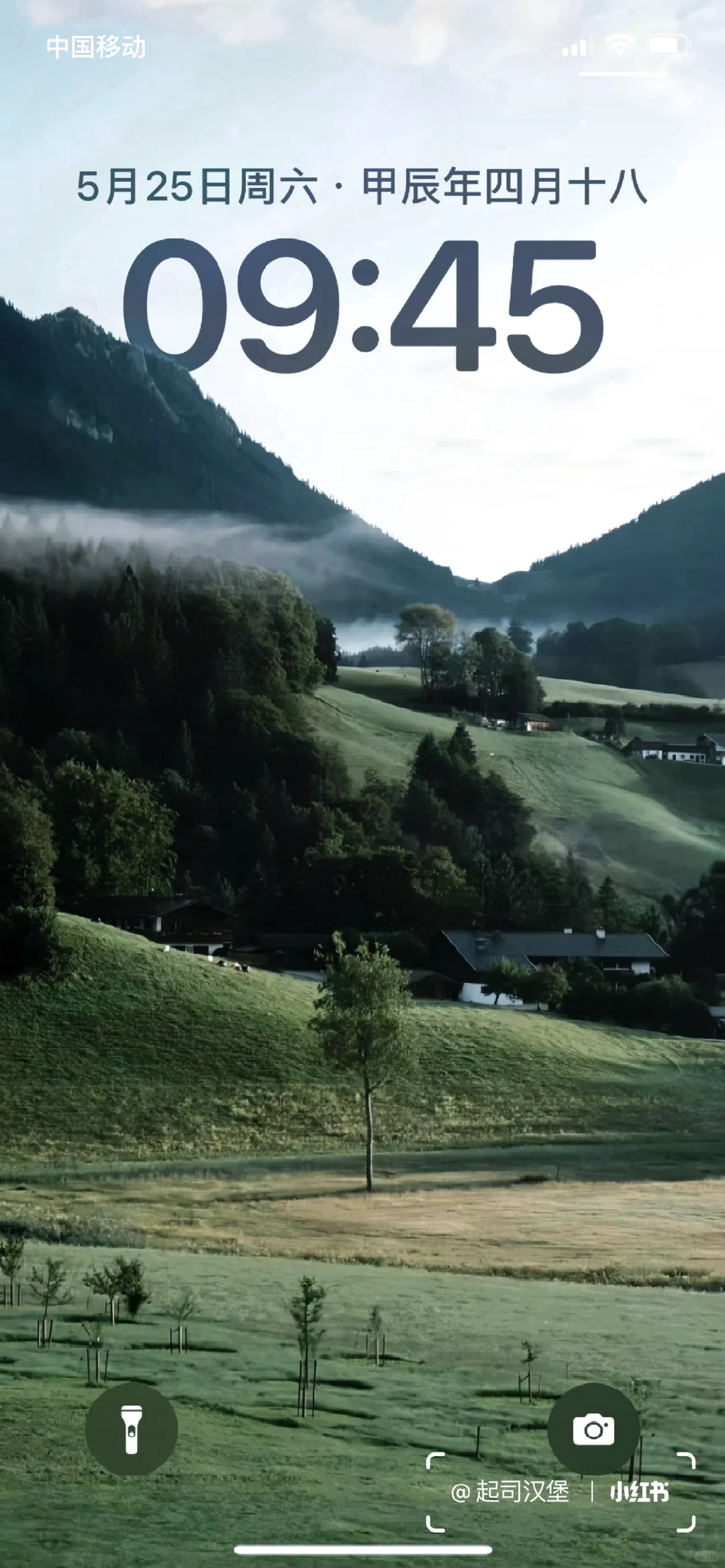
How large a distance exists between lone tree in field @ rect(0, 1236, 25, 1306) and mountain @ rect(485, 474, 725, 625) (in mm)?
7349

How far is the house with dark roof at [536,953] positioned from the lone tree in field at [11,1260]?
41.1 meters

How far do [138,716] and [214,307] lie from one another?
77.6 m

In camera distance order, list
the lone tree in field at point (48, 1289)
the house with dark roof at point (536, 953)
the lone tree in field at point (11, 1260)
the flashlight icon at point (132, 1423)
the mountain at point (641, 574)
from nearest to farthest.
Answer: the flashlight icon at point (132, 1423) → the lone tree in field at point (48, 1289) → the lone tree in field at point (11, 1260) → the mountain at point (641, 574) → the house with dark roof at point (536, 953)

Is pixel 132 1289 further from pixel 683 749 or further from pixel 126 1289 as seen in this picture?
pixel 683 749

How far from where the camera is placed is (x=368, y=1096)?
3269cm

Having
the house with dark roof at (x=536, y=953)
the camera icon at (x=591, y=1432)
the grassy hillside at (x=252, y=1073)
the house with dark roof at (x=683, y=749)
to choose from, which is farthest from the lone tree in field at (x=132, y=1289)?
the house with dark roof at (x=683, y=749)

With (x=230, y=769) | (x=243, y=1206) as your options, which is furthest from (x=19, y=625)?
(x=243, y=1206)

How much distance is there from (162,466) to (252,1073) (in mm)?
18677

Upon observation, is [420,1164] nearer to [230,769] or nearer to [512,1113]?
[512,1113]

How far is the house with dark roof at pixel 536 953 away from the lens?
56.7 m

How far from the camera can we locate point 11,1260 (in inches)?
519

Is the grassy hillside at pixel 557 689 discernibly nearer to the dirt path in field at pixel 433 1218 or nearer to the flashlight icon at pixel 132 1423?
the dirt path in field at pixel 433 1218

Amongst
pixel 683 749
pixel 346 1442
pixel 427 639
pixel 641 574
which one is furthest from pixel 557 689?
pixel 346 1442

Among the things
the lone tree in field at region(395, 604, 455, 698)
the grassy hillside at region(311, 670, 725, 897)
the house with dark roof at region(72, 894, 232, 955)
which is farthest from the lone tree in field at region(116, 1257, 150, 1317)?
the grassy hillside at region(311, 670, 725, 897)
